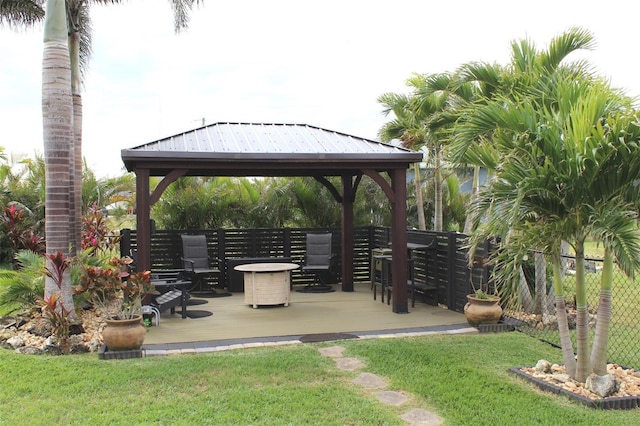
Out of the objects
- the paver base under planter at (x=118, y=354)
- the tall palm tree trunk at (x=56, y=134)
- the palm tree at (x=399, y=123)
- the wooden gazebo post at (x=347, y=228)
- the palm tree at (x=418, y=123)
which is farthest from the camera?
the palm tree at (x=399, y=123)

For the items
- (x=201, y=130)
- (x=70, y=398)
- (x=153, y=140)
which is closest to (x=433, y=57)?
(x=201, y=130)

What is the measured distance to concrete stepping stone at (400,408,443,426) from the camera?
4294 mm

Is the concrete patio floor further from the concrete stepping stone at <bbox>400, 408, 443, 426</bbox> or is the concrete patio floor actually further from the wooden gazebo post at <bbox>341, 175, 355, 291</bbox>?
the concrete stepping stone at <bbox>400, 408, 443, 426</bbox>

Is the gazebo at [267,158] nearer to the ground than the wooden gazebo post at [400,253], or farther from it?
farther from it

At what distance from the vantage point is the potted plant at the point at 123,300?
20.6 ft

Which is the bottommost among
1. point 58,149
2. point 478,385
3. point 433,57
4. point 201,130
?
point 478,385

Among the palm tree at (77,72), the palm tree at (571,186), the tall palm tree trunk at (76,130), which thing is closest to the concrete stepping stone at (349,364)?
the palm tree at (571,186)

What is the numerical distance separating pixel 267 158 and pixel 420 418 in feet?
15.9

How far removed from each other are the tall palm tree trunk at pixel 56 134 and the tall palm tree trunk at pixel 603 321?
238 inches

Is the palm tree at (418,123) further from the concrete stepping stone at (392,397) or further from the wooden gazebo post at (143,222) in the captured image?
the concrete stepping stone at (392,397)

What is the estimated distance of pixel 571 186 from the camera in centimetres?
460

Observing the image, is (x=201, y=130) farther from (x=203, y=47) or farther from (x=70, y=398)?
(x=70, y=398)

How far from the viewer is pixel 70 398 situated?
4.93 meters

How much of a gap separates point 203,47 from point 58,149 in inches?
295
